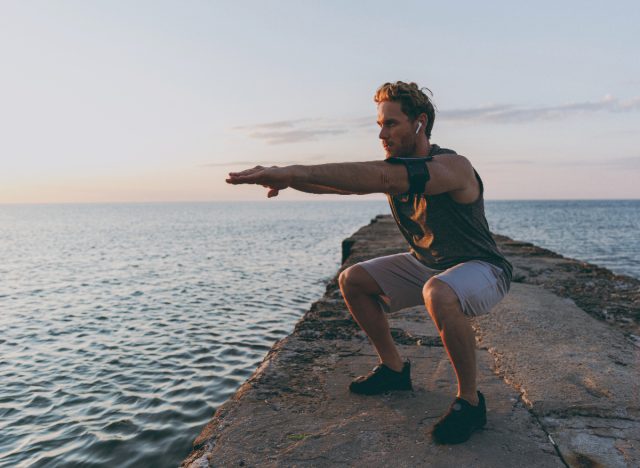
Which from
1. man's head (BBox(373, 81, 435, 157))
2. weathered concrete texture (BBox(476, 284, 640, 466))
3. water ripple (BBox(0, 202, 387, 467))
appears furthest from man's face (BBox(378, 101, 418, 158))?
water ripple (BBox(0, 202, 387, 467))

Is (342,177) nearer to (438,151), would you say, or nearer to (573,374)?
(438,151)

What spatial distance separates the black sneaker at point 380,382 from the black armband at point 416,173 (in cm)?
127

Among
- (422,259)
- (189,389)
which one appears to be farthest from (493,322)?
(189,389)

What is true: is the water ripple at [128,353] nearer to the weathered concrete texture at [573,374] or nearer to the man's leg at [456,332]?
the man's leg at [456,332]

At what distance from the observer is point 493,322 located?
478 centimetres

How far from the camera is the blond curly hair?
2.83 meters

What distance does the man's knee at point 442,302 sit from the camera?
262 cm

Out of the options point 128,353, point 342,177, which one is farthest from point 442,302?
point 128,353

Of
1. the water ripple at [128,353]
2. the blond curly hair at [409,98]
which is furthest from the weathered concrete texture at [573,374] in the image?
the water ripple at [128,353]

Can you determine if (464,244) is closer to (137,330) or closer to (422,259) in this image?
(422,259)

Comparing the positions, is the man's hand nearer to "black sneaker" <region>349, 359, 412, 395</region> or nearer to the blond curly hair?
the blond curly hair

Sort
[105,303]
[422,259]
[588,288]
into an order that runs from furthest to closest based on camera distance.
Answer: [105,303] → [588,288] → [422,259]

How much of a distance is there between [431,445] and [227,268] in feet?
53.8

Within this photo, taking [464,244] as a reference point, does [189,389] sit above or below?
below
